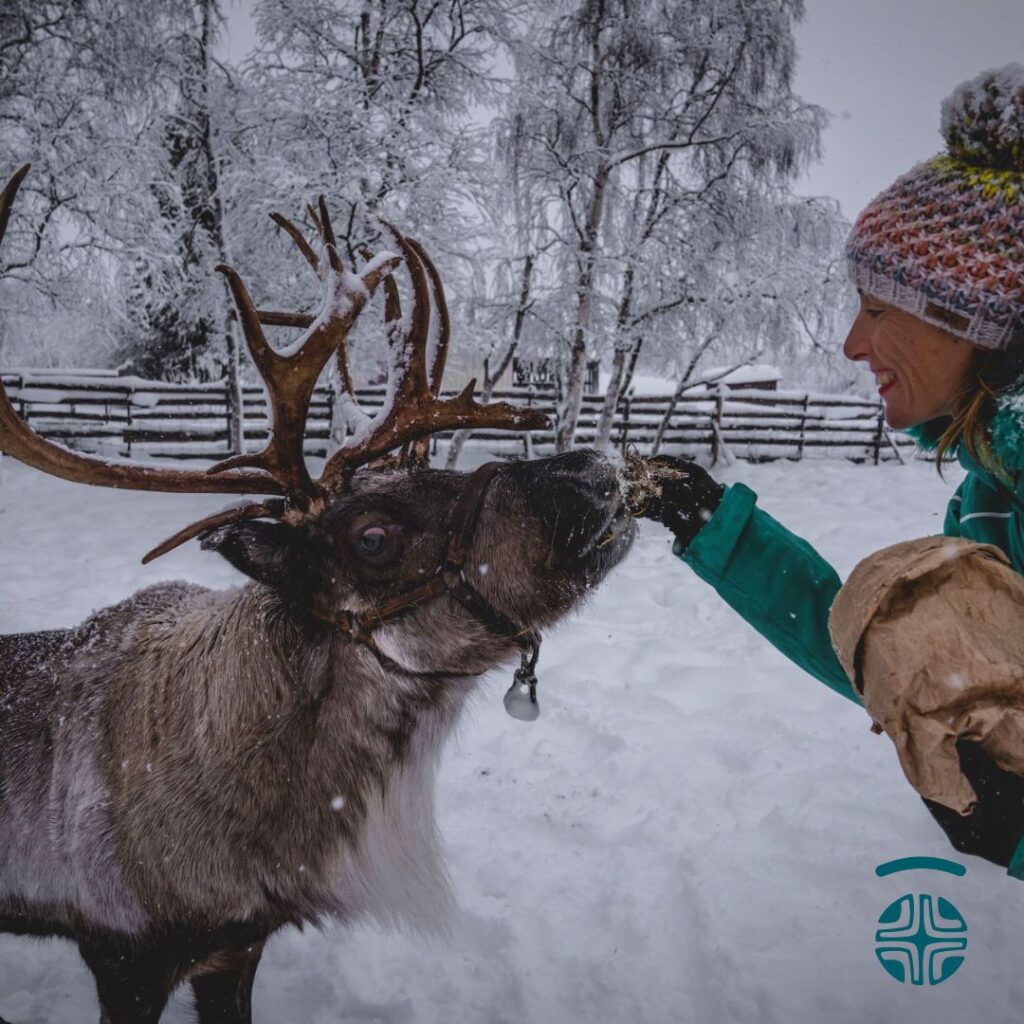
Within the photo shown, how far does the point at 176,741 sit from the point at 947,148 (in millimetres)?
2039

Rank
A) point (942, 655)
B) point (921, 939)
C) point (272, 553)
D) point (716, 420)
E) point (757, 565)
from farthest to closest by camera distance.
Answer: point (716, 420), point (921, 939), point (757, 565), point (272, 553), point (942, 655)

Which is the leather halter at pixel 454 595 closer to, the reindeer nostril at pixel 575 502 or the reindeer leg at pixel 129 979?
the reindeer nostril at pixel 575 502

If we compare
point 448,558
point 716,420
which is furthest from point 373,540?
point 716,420

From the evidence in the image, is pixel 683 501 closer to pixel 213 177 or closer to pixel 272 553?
pixel 272 553

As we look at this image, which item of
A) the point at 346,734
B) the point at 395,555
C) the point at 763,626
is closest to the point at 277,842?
the point at 346,734

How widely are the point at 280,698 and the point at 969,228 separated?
166 centimetres

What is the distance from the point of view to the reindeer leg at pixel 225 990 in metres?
1.71

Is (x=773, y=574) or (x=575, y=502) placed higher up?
(x=575, y=502)

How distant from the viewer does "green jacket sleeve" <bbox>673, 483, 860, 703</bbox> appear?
1.56 metres

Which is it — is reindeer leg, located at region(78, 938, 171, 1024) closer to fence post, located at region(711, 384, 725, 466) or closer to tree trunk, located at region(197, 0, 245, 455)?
tree trunk, located at region(197, 0, 245, 455)

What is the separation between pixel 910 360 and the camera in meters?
1.24

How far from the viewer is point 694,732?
3.28 metres

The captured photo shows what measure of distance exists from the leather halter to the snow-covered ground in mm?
250

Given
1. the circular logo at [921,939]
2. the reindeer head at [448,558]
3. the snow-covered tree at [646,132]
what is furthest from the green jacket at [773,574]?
the snow-covered tree at [646,132]
